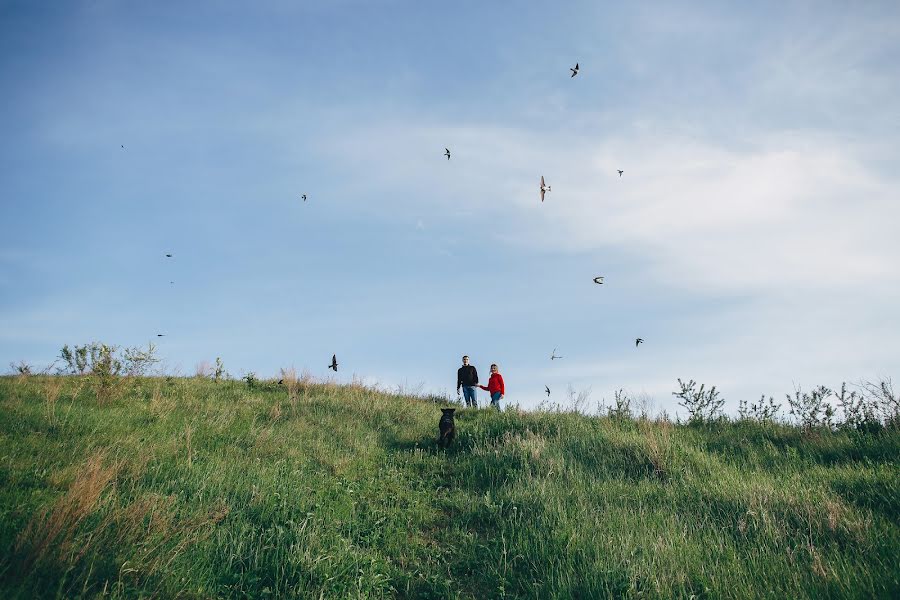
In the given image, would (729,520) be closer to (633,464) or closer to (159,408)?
(633,464)

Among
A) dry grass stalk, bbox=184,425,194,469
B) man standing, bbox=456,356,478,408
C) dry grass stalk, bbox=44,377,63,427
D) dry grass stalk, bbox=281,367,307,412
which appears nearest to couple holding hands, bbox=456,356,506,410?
man standing, bbox=456,356,478,408

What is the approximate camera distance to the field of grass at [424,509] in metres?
4.58

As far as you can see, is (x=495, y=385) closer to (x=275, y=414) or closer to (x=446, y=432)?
(x=446, y=432)

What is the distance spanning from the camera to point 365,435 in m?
11.2

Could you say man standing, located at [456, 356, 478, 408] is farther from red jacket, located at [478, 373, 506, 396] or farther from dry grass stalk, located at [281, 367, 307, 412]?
dry grass stalk, located at [281, 367, 307, 412]

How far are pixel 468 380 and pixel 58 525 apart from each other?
1363 centimetres

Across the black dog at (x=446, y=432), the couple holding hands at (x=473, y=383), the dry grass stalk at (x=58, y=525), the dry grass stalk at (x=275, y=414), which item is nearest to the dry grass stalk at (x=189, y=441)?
the dry grass stalk at (x=58, y=525)

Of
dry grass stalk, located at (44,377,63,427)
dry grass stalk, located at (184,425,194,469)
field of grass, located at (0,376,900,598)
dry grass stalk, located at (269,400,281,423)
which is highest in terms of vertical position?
dry grass stalk, located at (44,377,63,427)

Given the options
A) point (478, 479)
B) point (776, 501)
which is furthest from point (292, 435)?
point (776, 501)

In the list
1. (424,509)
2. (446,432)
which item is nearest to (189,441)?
(424,509)

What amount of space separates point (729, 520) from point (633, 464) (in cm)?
246

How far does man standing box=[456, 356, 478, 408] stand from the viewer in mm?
17109

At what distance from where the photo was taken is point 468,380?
56.6ft

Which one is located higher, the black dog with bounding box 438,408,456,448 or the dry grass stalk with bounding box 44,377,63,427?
the dry grass stalk with bounding box 44,377,63,427
